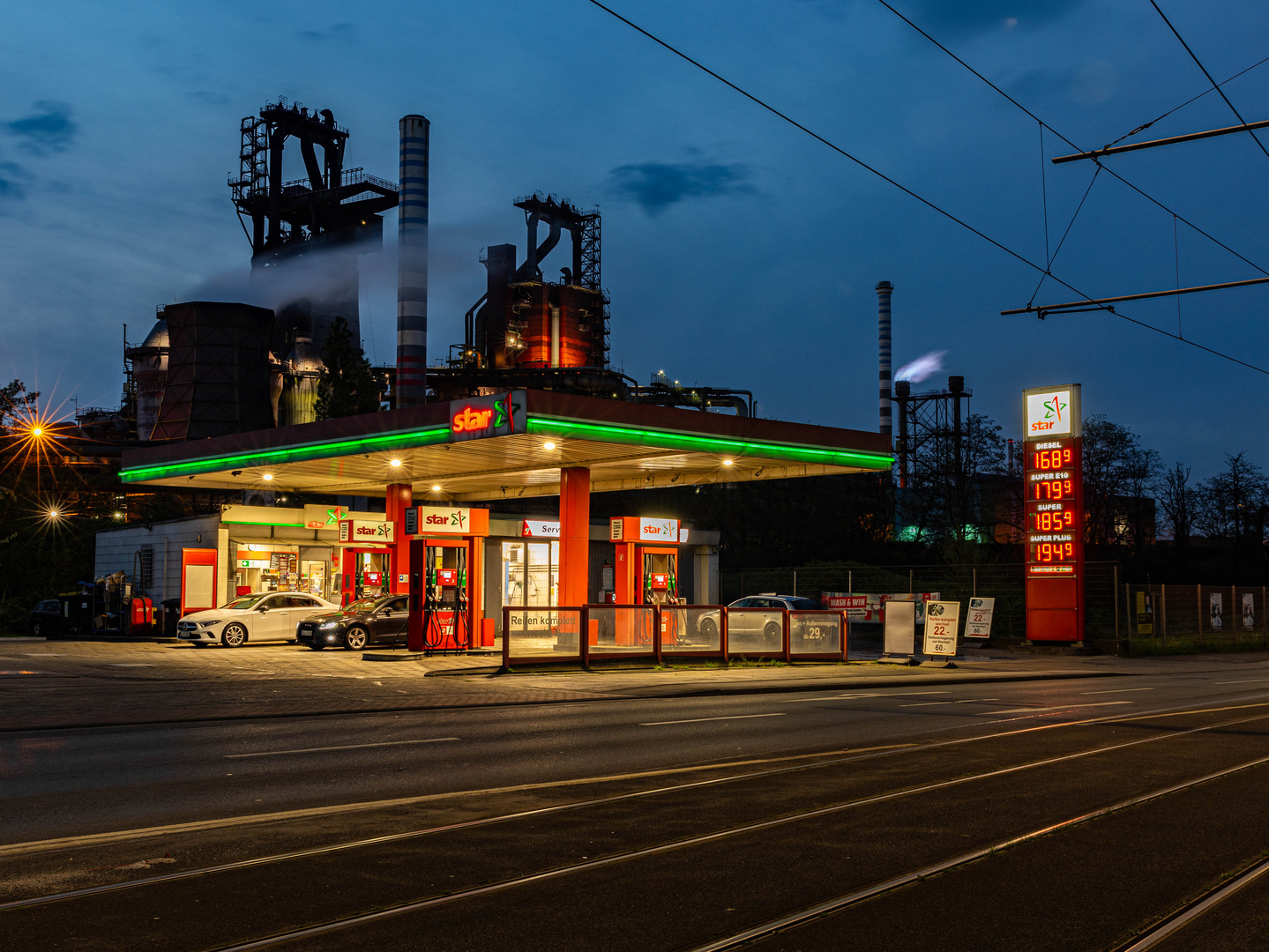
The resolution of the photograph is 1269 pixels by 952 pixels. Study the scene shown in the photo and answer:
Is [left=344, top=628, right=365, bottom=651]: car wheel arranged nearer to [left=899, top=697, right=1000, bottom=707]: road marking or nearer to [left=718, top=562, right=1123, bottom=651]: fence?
[left=899, top=697, right=1000, bottom=707]: road marking

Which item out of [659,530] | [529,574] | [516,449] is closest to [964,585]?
[529,574]

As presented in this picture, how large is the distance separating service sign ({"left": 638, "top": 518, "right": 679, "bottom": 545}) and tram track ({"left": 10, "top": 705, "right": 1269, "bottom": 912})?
660 inches

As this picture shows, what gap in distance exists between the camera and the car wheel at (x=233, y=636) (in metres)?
30.9

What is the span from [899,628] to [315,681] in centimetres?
1516

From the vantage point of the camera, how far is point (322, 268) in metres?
97.0

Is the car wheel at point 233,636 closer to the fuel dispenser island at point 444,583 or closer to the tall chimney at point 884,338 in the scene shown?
the fuel dispenser island at point 444,583

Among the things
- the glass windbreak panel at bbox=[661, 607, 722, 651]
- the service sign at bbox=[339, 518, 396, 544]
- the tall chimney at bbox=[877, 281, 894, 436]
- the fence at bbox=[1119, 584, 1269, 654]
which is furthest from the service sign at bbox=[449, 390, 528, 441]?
the tall chimney at bbox=[877, 281, 894, 436]

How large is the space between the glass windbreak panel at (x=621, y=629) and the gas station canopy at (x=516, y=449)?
392cm

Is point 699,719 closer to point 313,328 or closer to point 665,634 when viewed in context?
point 665,634

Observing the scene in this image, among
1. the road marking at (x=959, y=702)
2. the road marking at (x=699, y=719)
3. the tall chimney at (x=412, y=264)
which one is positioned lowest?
the road marking at (x=959, y=702)

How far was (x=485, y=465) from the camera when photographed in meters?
31.7

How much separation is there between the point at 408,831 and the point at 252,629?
25.5 metres

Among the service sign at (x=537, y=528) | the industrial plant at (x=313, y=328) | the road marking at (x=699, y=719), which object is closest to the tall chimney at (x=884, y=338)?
the industrial plant at (x=313, y=328)

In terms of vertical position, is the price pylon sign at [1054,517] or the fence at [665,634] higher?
the price pylon sign at [1054,517]
